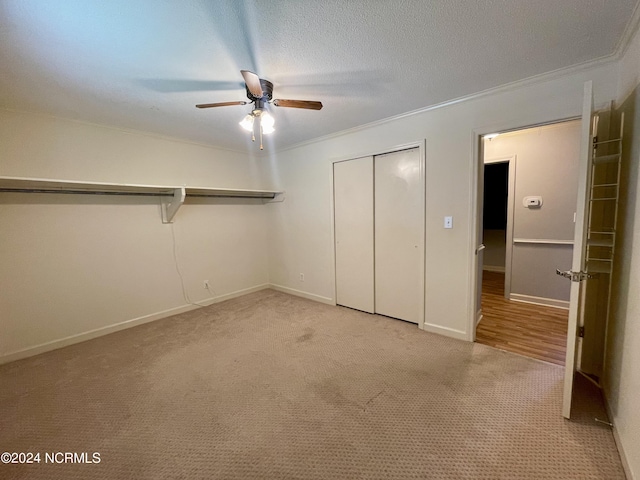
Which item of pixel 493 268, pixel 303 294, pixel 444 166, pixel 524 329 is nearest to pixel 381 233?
pixel 444 166

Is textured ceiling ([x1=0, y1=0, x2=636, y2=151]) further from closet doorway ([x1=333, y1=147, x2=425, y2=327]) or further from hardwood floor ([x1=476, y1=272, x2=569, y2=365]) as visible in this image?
hardwood floor ([x1=476, y1=272, x2=569, y2=365])

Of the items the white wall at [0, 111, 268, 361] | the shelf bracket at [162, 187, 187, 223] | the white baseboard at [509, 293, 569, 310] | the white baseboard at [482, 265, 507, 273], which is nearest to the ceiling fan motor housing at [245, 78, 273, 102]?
the shelf bracket at [162, 187, 187, 223]

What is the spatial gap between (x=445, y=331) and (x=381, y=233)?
4.02 feet

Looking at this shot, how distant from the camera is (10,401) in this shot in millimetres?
1857

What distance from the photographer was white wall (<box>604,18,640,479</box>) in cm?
125

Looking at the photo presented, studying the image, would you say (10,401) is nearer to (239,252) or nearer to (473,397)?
(239,252)

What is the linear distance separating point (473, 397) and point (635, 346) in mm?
901

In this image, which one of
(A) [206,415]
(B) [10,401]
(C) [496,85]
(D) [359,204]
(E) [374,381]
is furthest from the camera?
(D) [359,204]

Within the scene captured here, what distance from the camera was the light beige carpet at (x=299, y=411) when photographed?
4.40ft

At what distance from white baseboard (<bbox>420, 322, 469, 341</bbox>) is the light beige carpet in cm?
8

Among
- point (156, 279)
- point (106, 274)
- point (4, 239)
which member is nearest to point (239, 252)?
point (156, 279)

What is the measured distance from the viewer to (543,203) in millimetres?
3449

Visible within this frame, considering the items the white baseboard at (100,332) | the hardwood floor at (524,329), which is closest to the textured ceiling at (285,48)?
the white baseboard at (100,332)

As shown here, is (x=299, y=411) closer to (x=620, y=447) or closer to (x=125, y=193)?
(x=620, y=447)
